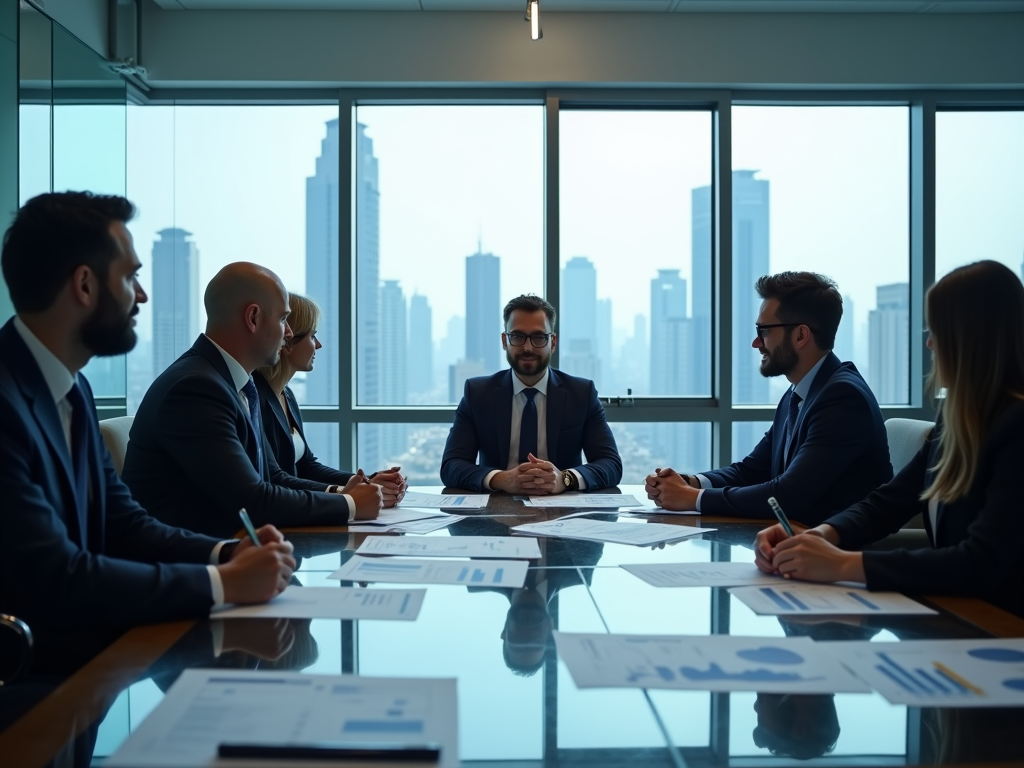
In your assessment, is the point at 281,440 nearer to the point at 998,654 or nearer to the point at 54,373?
the point at 54,373

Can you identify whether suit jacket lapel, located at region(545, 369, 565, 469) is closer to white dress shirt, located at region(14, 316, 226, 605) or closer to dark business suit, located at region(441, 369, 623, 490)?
dark business suit, located at region(441, 369, 623, 490)

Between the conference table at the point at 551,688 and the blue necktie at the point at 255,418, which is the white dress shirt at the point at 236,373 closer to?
the blue necktie at the point at 255,418

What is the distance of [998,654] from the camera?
4.42 feet

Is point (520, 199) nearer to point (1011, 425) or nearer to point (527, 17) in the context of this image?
point (527, 17)

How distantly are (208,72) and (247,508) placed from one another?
359cm

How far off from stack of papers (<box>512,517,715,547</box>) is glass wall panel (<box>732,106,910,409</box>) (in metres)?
3.17

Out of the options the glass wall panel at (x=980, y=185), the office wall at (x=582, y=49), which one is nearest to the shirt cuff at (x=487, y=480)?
the office wall at (x=582, y=49)

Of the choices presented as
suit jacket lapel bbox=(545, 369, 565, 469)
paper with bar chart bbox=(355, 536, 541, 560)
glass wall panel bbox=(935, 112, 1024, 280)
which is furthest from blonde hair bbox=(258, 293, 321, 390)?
glass wall panel bbox=(935, 112, 1024, 280)

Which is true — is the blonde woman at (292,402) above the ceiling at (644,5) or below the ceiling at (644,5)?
below

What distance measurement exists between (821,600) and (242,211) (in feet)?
15.0

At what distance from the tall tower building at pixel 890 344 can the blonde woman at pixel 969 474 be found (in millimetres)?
3742

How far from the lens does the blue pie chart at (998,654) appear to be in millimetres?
1321

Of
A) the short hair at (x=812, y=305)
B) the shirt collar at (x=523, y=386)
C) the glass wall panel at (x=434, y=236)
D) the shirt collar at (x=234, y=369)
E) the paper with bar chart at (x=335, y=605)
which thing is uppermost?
the glass wall panel at (x=434, y=236)

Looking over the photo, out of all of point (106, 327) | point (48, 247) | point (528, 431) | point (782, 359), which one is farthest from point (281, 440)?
point (782, 359)
